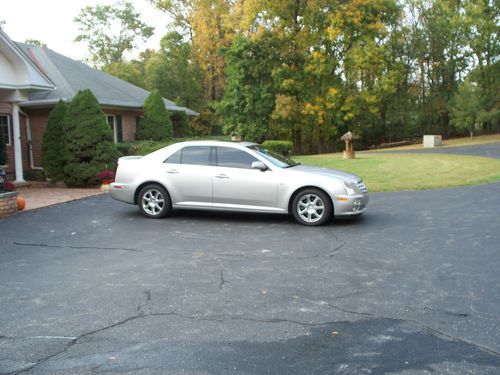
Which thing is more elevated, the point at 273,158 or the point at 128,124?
the point at 128,124

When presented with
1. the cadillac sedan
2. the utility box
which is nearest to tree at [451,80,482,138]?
the utility box

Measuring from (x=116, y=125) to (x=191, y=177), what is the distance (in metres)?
14.5

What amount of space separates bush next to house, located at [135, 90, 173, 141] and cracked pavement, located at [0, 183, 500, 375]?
14.6 m

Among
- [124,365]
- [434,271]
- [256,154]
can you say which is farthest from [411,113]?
[124,365]

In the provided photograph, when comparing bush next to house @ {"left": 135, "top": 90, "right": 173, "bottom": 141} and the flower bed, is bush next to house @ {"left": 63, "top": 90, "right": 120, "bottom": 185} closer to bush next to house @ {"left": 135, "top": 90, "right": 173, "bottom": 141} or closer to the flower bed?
the flower bed

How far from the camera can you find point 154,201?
1044 centimetres

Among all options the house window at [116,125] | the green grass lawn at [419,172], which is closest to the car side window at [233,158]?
the green grass lawn at [419,172]

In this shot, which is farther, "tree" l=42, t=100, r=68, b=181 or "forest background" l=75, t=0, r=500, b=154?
"forest background" l=75, t=0, r=500, b=154

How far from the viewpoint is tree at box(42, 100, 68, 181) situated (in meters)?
16.9

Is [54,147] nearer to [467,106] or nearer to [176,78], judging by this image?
[176,78]

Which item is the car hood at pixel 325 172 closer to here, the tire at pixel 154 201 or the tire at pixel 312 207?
the tire at pixel 312 207

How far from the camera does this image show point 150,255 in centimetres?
737

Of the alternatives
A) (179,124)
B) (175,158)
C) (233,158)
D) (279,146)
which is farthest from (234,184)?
(179,124)

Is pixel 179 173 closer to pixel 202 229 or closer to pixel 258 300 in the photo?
pixel 202 229
